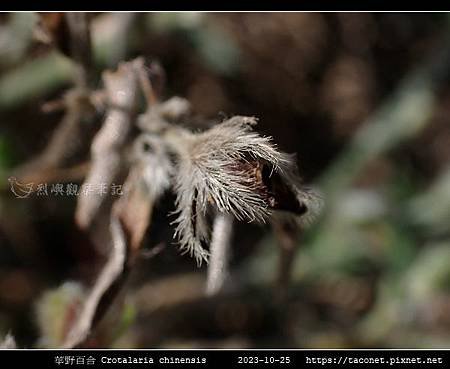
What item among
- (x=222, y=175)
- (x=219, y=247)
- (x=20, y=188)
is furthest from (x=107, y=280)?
(x=20, y=188)

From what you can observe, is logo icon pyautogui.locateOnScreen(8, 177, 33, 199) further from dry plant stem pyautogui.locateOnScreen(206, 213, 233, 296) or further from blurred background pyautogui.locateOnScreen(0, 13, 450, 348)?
dry plant stem pyautogui.locateOnScreen(206, 213, 233, 296)

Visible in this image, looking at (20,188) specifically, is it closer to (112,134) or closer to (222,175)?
(112,134)

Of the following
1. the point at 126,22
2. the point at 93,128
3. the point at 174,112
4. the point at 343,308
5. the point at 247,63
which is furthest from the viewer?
the point at 247,63

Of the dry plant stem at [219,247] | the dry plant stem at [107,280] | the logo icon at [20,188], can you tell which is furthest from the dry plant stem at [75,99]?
the dry plant stem at [219,247]

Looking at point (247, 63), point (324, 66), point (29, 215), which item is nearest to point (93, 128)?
point (29, 215)

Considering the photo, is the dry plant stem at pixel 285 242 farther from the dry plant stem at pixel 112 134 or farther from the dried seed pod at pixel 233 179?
the dry plant stem at pixel 112 134

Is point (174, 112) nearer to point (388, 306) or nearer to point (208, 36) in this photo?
point (208, 36)

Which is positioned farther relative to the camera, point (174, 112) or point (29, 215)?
point (29, 215)
